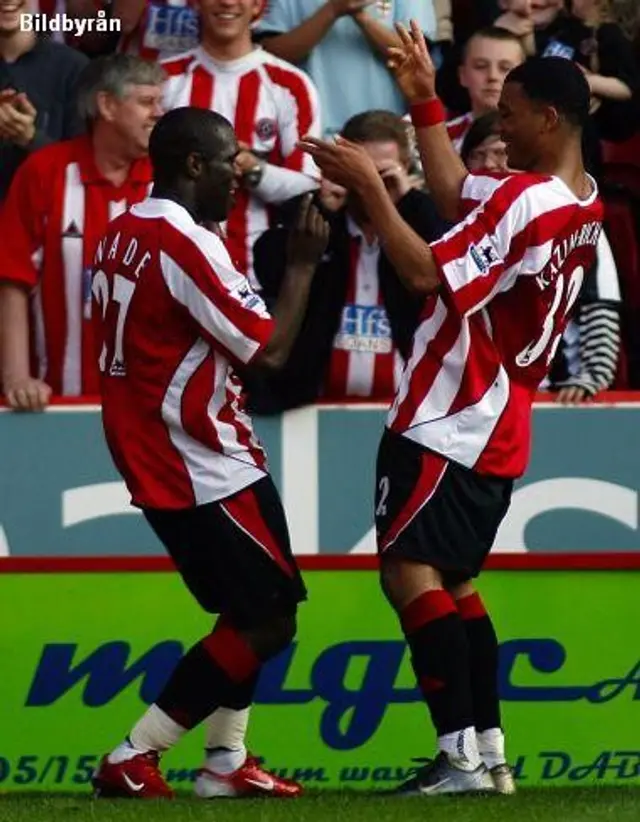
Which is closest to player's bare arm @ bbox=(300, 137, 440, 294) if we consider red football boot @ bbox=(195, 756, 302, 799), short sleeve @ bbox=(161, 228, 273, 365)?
short sleeve @ bbox=(161, 228, 273, 365)

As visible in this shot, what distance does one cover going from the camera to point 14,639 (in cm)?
805

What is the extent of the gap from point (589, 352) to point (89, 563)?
6.68ft

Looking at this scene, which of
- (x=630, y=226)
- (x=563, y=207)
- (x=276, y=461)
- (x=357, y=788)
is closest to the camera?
(x=563, y=207)

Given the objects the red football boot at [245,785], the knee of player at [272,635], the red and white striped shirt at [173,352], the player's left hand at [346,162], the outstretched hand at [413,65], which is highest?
the outstretched hand at [413,65]

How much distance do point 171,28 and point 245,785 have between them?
4.01m

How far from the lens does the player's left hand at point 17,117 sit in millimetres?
9102

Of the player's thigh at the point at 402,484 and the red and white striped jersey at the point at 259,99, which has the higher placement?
the red and white striped jersey at the point at 259,99

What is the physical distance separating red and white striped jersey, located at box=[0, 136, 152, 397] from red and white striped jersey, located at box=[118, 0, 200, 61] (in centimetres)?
121

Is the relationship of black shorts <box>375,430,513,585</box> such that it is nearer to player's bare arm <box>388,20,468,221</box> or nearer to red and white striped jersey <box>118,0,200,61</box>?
player's bare arm <box>388,20,468,221</box>

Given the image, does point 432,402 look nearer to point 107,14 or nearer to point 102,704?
point 102,704

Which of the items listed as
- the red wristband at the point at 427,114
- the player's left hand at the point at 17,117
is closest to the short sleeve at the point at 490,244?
the red wristband at the point at 427,114

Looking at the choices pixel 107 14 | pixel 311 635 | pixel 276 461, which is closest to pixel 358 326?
pixel 276 461

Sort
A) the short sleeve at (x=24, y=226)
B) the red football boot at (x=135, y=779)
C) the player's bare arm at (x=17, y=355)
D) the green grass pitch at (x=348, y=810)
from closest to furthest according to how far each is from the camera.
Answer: the green grass pitch at (x=348, y=810) < the red football boot at (x=135, y=779) < the player's bare arm at (x=17, y=355) < the short sleeve at (x=24, y=226)

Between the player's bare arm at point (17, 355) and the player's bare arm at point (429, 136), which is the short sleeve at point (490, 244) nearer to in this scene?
the player's bare arm at point (429, 136)
